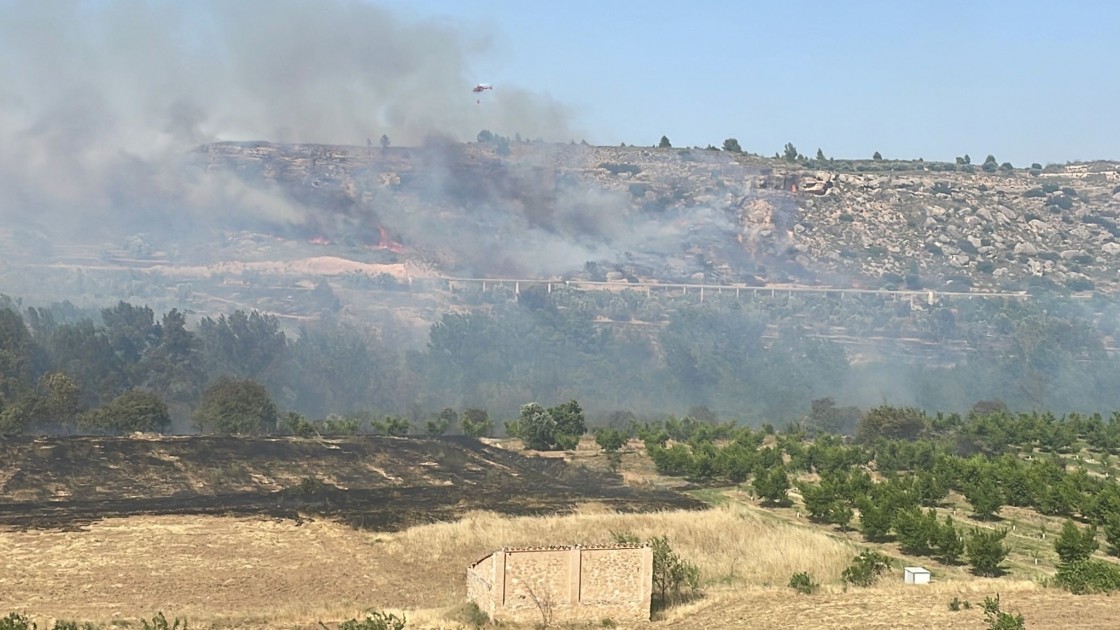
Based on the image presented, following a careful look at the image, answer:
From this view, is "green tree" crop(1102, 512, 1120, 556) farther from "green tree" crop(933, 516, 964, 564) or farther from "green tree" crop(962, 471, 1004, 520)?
"green tree" crop(962, 471, 1004, 520)

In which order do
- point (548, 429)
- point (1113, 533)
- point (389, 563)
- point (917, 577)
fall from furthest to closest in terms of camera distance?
point (548, 429)
point (1113, 533)
point (389, 563)
point (917, 577)

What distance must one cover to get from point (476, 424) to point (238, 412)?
23.0m

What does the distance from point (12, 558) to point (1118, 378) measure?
479 feet

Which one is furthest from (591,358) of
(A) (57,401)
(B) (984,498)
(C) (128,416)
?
(B) (984,498)

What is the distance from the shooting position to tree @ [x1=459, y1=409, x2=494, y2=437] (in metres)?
117

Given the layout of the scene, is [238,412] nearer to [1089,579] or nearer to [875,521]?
[875,521]

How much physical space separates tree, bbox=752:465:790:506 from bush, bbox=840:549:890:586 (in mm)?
23412

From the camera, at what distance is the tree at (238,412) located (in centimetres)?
10381

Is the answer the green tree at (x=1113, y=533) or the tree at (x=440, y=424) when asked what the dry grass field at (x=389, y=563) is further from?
the tree at (x=440, y=424)

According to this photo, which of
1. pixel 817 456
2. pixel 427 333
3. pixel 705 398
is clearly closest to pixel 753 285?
pixel 705 398

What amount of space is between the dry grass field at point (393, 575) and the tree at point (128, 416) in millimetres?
40080

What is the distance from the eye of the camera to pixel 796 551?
5694 centimetres

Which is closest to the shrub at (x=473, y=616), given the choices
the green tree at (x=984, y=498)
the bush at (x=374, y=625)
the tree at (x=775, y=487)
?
the bush at (x=374, y=625)

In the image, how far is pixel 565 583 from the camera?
4244cm
